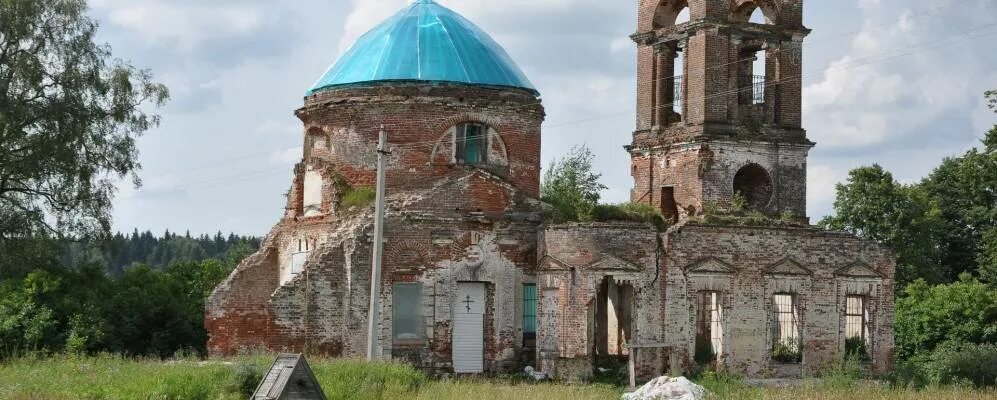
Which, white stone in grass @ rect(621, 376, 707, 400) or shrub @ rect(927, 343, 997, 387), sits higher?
shrub @ rect(927, 343, 997, 387)

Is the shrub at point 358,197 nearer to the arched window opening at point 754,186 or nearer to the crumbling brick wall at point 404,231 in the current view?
the crumbling brick wall at point 404,231

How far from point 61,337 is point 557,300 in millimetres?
9446

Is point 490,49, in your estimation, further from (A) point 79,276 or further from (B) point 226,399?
(B) point 226,399

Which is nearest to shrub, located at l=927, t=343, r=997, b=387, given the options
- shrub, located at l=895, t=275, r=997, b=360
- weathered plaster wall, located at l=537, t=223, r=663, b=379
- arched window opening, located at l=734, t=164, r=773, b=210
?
arched window opening, located at l=734, t=164, r=773, b=210

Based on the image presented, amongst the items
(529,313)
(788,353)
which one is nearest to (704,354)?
(788,353)

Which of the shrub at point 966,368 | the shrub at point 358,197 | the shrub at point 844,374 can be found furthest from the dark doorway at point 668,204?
the shrub at point 358,197

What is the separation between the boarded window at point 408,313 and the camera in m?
27.1

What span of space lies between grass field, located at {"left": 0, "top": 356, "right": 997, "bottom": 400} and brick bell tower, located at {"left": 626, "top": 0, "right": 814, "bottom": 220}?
6394mm

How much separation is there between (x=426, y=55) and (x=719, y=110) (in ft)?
19.8

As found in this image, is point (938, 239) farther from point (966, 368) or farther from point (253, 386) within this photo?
point (253, 386)

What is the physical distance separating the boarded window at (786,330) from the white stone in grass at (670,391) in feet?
18.8

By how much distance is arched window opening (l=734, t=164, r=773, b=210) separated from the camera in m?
30.3

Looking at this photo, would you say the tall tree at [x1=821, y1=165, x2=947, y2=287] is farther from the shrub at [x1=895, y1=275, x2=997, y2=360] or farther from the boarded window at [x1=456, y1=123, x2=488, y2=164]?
the boarded window at [x1=456, y1=123, x2=488, y2=164]

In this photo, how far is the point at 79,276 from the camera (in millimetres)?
29844
